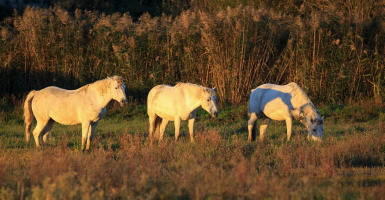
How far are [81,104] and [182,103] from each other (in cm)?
225

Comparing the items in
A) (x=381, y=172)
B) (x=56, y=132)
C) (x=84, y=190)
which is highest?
(x=84, y=190)

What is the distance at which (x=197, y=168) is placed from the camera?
24.9 feet

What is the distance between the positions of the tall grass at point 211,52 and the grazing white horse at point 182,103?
229 inches

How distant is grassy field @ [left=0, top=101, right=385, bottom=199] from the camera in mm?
7270

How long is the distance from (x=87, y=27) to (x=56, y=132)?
20.8 ft

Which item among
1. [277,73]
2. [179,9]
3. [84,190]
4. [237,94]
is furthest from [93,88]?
[179,9]

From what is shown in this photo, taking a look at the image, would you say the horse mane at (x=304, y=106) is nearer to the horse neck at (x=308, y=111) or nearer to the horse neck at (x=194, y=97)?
the horse neck at (x=308, y=111)

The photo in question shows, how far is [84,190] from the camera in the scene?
691cm

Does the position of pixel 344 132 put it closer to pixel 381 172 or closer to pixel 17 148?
pixel 381 172

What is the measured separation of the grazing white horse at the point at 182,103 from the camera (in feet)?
41.0

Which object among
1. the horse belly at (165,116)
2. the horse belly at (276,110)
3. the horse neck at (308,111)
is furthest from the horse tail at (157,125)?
the horse neck at (308,111)

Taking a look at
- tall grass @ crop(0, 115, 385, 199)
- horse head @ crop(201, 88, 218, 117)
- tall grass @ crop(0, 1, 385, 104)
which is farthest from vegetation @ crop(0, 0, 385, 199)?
tall grass @ crop(0, 115, 385, 199)

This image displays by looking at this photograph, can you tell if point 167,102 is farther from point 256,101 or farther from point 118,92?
point 256,101

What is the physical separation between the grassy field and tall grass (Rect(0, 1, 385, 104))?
369cm
